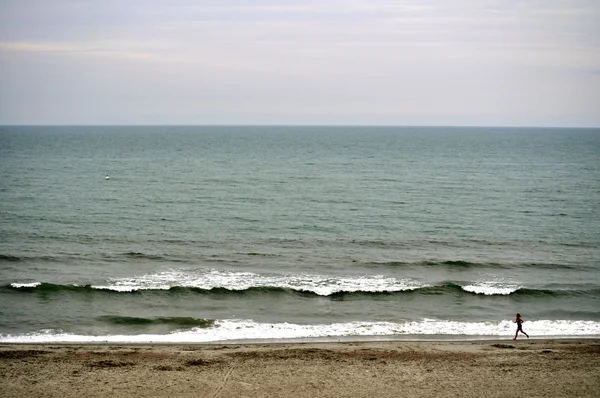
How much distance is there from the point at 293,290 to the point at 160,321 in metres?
7.10

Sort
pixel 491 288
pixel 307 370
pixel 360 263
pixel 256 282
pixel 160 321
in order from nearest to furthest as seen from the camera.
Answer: pixel 307 370
pixel 160 321
pixel 491 288
pixel 256 282
pixel 360 263

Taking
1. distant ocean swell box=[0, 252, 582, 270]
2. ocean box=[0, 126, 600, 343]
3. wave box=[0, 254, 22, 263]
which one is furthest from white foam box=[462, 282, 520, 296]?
wave box=[0, 254, 22, 263]

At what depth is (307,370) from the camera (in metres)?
19.6

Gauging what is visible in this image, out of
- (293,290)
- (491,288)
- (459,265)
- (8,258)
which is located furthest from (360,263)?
(8,258)

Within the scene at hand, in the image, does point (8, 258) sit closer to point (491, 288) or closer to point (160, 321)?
point (160, 321)

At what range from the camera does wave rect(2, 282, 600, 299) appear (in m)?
28.4

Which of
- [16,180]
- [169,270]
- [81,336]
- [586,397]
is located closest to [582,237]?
[586,397]

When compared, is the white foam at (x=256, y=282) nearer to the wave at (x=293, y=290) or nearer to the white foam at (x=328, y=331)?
the wave at (x=293, y=290)

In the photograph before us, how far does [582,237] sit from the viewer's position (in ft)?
131

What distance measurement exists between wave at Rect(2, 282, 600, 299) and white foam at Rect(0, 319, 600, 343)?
10.5 ft

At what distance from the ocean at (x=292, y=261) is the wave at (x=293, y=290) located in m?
0.10

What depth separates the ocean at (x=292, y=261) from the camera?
25.3m

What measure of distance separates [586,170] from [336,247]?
202ft

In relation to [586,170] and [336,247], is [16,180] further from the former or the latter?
[586,170]
